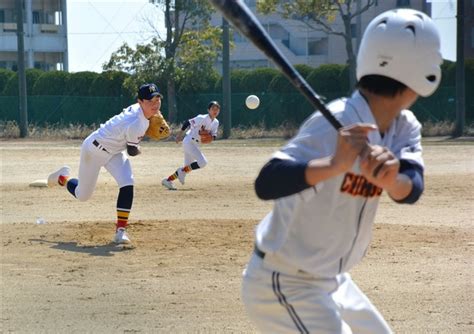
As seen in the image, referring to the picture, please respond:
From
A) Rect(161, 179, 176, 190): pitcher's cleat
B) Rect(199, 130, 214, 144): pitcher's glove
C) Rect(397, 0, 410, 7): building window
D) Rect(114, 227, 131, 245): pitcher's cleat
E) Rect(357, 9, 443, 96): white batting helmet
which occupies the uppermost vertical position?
Rect(397, 0, 410, 7): building window

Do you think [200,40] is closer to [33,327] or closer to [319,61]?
[319,61]

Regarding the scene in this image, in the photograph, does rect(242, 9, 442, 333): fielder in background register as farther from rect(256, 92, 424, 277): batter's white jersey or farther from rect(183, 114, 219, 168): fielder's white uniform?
rect(183, 114, 219, 168): fielder's white uniform

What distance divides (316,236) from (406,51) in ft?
2.62

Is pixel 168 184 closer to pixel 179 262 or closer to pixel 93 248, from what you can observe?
pixel 93 248

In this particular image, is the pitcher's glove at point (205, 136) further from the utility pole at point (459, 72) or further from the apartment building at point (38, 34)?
the apartment building at point (38, 34)

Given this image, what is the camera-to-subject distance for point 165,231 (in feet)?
38.9

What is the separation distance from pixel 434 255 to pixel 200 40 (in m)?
32.3

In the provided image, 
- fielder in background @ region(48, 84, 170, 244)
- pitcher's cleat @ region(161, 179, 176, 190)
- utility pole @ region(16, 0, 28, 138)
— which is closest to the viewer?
fielder in background @ region(48, 84, 170, 244)

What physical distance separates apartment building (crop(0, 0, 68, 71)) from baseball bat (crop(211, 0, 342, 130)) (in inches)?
2408

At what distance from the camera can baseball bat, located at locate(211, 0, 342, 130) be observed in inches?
135

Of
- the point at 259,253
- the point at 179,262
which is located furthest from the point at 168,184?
the point at 259,253

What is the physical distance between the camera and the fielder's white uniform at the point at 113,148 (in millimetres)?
11312

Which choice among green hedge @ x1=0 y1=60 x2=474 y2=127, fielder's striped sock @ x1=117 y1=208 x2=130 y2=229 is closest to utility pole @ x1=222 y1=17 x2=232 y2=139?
green hedge @ x1=0 y1=60 x2=474 y2=127

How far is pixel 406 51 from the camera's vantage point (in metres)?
3.52
